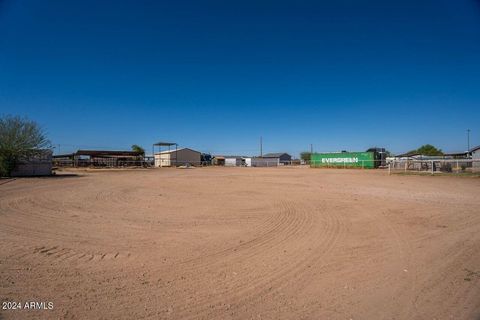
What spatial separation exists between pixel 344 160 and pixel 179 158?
1604 inches

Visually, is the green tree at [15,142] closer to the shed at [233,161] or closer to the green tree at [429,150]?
the shed at [233,161]

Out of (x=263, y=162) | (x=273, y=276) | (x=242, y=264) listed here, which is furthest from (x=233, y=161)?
(x=273, y=276)

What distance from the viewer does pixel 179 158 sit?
70.7 m

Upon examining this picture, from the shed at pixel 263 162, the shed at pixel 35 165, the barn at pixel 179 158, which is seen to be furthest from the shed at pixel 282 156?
the shed at pixel 35 165

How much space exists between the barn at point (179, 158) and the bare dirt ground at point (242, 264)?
2372 inches

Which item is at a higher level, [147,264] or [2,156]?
[2,156]

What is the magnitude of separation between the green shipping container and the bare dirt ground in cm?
→ 4119

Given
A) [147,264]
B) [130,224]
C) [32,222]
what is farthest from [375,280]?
[32,222]

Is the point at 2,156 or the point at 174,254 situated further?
the point at 2,156

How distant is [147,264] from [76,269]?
1.08 meters

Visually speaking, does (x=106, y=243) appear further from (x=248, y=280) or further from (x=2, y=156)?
(x=2, y=156)

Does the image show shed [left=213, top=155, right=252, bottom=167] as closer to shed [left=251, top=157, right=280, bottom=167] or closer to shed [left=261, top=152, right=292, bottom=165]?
shed [left=251, top=157, right=280, bottom=167]

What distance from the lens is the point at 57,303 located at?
3.32 m

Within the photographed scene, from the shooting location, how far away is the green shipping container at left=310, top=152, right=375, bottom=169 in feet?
155
